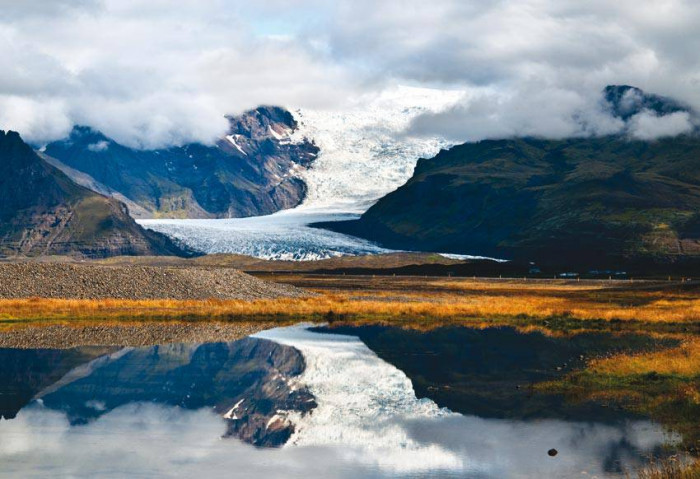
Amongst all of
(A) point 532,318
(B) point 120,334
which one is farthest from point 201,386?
(A) point 532,318

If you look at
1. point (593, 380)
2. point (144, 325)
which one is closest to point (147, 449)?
point (593, 380)

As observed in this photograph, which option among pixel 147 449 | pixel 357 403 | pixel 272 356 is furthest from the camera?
pixel 272 356

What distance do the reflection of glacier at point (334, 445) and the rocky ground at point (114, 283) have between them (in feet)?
175

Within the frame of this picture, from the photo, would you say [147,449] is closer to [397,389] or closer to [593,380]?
[397,389]

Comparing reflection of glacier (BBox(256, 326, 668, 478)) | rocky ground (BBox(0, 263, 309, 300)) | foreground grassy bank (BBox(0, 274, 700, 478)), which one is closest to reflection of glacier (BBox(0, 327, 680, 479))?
reflection of glacier (BBox(256, 326, 668, 478))

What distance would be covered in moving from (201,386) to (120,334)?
22.1 metres

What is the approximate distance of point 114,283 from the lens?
94.6 metres

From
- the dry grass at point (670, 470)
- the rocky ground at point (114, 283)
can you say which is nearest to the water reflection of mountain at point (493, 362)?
the dry grass at point (670, 470)

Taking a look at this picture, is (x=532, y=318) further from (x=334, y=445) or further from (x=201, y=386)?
(x=334, y=445)

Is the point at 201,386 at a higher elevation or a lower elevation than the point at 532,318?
higher

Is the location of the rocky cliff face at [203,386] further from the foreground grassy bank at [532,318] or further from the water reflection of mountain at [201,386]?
the foreground grassy bank at [532,318]

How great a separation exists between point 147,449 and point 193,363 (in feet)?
72.3

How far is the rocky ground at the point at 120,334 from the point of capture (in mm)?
61719

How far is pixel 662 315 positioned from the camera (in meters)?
81.2
